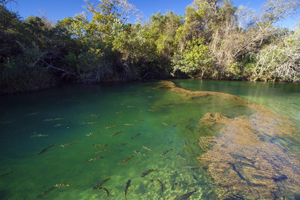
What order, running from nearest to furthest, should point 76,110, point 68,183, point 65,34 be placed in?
point 68,183
point 76,110
point 65,34

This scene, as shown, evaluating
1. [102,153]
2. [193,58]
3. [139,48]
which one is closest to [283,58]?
[193,58]

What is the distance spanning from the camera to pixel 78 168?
3061 mm

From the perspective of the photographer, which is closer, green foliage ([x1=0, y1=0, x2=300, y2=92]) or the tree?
green foliage ([x1=0, y1=0, x2=300, y2=92])

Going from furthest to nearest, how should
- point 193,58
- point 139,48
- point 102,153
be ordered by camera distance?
1. point 193,58
2. point 139,48
3. point 102,153

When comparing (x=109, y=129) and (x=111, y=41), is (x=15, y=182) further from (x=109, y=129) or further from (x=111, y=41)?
(x=111, y=41)

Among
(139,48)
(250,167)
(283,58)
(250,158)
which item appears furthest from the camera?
(139,48)

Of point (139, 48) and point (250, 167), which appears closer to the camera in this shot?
point (250, 167)

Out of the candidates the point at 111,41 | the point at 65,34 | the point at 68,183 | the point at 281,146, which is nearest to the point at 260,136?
the point at 281,146

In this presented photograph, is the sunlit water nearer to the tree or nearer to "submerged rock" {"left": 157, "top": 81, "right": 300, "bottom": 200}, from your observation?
"submerged rock" {"left": 157, "top": 81, "right": 300, "bottom": 200}

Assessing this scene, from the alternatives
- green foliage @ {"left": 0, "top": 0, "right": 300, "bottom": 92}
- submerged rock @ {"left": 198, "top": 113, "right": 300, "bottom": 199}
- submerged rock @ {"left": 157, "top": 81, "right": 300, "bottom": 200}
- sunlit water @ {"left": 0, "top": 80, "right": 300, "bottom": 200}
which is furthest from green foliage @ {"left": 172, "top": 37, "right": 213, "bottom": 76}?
submerged rock @ {"left": 198, "top": 113, "right": 300, "bottom": 199}

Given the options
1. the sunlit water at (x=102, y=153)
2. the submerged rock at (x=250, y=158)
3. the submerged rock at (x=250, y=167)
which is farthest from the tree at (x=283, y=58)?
the submerged rock at (x=250, y=167)

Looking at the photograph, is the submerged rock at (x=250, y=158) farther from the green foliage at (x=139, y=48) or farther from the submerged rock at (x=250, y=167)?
the green foliage at (x=139, y=48)

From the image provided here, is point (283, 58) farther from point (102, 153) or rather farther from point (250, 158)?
point (102, 153)

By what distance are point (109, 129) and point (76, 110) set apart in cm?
306
